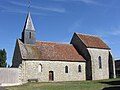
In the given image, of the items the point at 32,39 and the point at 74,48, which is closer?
the point at 32,39

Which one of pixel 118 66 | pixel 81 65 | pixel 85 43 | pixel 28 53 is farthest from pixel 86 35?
pixel 118 66

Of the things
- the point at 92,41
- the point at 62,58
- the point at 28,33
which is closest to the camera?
the point at 28,33

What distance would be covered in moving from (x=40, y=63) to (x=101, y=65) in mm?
13841

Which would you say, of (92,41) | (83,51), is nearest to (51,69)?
(83,51)

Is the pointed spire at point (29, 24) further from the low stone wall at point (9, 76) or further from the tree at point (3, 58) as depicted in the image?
the tree at point (3, 58)

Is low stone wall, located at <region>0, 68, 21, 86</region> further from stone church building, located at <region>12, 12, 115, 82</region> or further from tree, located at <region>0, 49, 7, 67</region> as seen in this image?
tree, located at <region>0, 49, 7, 67</region>

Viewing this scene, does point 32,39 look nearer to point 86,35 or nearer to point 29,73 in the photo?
point 29,73

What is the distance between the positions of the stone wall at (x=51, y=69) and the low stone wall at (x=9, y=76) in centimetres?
124

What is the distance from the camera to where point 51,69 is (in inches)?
1572

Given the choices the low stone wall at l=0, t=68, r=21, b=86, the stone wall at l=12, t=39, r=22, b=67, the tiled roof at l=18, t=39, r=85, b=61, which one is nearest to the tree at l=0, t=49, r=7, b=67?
the stone wall at l=12, t=39, r=22, b=67

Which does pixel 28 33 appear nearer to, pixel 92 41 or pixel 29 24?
pixel 29 24

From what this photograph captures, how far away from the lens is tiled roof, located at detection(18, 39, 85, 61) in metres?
38.6

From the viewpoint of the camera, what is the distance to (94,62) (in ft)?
147

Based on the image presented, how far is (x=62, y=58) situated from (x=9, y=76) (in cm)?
1082
